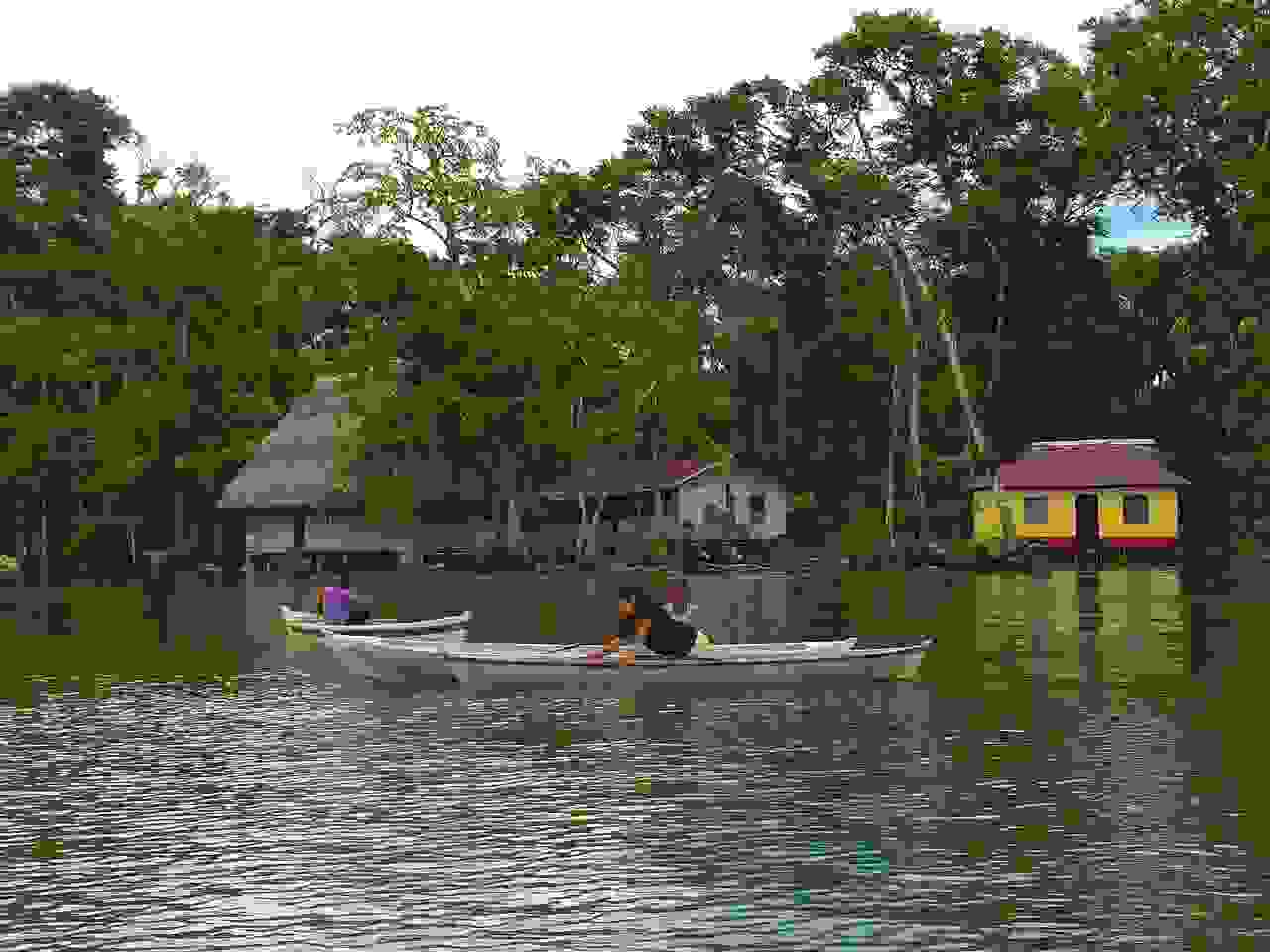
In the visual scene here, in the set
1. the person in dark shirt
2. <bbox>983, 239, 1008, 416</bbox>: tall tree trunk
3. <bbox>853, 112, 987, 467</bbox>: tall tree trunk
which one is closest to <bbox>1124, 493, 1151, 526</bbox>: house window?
<bbox>853, 112, 987, 467</bbox>: tall tree trunk

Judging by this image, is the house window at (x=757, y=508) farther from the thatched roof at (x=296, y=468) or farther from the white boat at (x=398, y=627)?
the white boat at (x=398, y=627)

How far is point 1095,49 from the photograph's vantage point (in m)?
94.8

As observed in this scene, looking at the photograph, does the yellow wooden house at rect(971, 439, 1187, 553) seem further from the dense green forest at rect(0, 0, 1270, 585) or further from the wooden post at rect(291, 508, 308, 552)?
the wooden post at rect(291, 508, 308, 552)

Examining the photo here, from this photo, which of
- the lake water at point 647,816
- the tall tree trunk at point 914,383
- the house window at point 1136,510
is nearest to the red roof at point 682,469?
the tall tree trunk at point 914,383

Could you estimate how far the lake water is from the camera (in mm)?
15812

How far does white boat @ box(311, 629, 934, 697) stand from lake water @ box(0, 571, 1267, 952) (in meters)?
0.80

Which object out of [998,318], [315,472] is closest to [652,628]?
[315,472]

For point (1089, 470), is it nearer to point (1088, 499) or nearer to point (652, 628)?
point (1088, 499)

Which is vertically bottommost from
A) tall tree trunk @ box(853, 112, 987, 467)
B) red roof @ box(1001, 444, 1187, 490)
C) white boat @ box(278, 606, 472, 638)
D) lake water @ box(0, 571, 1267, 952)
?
lake water @ box(0, 571, 1267, 952)

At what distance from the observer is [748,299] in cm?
10206

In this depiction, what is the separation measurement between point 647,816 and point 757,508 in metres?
85.2

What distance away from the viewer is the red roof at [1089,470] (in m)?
88.6

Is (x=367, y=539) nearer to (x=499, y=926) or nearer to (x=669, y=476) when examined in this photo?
(x=669, y=476)

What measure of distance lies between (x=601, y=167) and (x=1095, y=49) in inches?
1075
